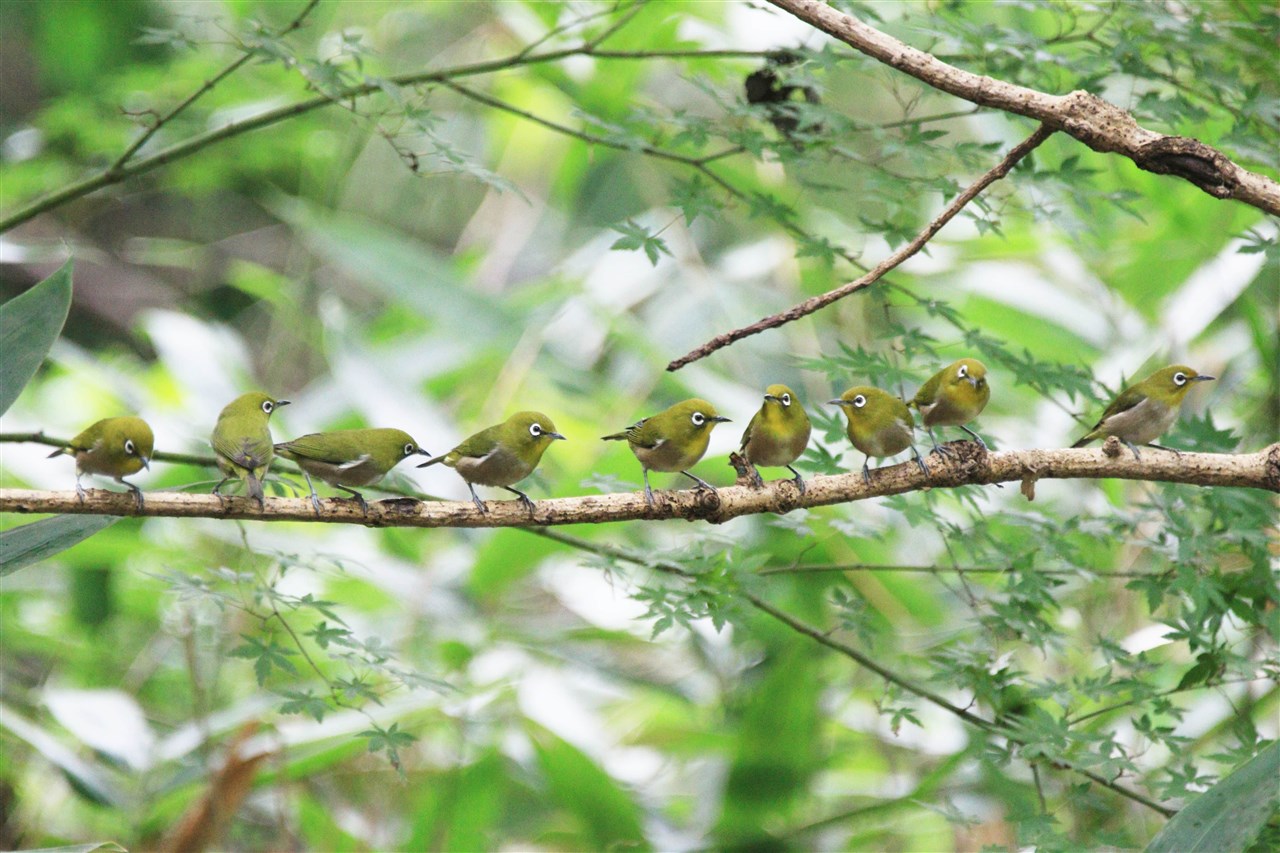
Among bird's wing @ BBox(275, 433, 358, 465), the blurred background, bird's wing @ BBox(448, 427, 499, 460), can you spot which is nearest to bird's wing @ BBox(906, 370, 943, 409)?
the blurred background

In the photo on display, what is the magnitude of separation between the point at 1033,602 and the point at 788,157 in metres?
1.58

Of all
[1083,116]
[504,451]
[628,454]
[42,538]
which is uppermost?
[1083,116]

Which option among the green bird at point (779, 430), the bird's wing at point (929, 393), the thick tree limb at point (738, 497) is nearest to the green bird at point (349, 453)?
the thick tree limb at point (738, 497)

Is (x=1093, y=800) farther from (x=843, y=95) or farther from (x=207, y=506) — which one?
(x=843, y=95)

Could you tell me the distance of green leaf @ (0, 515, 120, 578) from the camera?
2844 millimetres

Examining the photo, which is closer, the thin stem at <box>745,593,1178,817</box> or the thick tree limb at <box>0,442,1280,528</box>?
the thick tree limb at <box>0,442,1280,528</box>

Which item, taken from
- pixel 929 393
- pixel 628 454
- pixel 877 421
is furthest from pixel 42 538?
pixel 628 454

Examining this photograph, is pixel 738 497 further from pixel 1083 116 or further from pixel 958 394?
pixel 1083 116

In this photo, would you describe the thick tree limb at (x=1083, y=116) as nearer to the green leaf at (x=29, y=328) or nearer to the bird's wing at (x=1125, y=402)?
the bird's wing at (x=1125, y=402)

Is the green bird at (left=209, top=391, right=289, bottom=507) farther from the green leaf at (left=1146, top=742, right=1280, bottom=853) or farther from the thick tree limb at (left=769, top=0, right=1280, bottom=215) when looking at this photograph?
the green leaf at (left=1146, top=742, right=1280, bottom=853)

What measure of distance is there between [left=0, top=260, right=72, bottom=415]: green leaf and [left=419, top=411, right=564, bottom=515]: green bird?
102 cm

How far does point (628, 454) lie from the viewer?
16.9 feet

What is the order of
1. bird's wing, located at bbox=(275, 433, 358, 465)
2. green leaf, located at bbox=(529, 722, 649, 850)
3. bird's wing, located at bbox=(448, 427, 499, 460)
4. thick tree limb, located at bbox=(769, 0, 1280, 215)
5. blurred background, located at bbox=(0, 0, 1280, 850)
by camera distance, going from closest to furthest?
thick tree limb, located at bbox=(769, 0, 1280, 215)
bird's wing, located at bbox=(275, 433, 358, 465)
bird's wing, located at bbox=(448, 427, 499, 460)
blurred background, located at bbox=(0, 0, 1280, 850)
green leaf, located at bbox=(529, 722, 649, 850)

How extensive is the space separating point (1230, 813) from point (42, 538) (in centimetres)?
299
